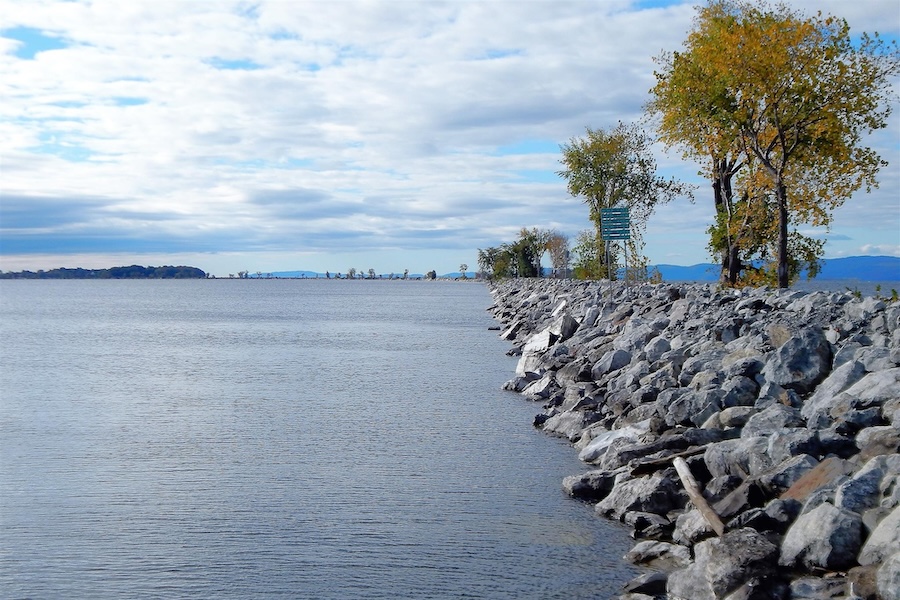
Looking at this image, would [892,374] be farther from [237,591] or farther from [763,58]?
[763,58]

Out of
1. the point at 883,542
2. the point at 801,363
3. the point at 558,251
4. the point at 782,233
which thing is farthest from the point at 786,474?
the point at 558,251

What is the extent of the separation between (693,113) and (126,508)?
900 inches

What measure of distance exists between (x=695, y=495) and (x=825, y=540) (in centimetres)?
232

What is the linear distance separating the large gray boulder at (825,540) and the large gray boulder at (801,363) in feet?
17.0

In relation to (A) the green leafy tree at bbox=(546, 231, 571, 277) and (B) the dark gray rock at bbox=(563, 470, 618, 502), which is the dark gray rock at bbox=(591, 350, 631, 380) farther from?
(A) the green leafy tree at bbox=(546, 231, 571, 277)

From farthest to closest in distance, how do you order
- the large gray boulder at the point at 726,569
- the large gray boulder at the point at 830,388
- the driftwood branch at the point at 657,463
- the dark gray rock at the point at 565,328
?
the dark gray rock at the point at 565,328
the driftwood branch at the point at 657,463
the large gray boulder at the point at 830,388
the large gray boulder at the point at 726,569

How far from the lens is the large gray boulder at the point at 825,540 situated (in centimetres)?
759

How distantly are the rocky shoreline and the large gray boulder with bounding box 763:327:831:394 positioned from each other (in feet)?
0.08

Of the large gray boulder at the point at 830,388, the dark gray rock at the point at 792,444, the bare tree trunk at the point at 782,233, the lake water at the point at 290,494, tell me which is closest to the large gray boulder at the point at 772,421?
the large gray boulder at the point at 830,388

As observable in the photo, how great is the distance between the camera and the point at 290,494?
11953mm

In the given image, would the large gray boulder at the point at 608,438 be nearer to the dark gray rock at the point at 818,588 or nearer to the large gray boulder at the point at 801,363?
the large gray boulder at the point at 801,363

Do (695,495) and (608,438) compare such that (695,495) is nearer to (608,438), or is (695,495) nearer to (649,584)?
(649,584)

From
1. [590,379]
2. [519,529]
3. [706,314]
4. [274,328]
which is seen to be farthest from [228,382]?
[274,328]

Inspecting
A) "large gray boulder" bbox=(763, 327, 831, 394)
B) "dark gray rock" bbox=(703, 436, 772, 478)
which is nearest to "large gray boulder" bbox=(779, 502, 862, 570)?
"dark gray rock" bbox=(703, 436, 772, 478)
